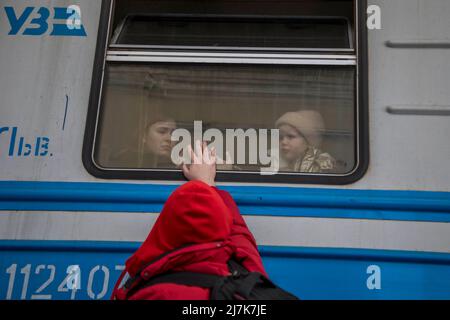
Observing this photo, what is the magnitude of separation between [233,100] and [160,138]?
372 millimetres

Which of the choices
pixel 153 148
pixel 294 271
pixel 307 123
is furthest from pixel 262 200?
pixel 153 148

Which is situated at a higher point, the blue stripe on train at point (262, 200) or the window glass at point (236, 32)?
the window glass at point (236, 32)

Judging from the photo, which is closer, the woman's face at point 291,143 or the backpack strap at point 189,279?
the backpack strap at point 189,279

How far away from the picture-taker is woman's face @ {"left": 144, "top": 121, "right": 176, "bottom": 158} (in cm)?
242

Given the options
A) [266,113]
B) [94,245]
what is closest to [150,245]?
[94,245]

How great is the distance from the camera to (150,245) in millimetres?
1575

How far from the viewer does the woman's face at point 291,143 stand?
7.82 ft

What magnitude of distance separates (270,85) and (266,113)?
0.43 feet

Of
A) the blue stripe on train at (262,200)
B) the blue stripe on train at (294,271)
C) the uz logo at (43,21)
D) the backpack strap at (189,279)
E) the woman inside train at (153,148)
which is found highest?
the uz logo at (43,21)

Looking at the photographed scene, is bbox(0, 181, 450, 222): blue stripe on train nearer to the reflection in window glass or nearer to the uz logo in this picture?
the reflection in window glass

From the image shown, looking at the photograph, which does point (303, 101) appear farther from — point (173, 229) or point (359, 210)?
point (173, 229)

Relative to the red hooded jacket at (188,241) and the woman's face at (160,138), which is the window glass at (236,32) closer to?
the woman's face at (160,138)

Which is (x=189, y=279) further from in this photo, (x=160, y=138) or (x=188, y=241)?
(x=160, y=138)

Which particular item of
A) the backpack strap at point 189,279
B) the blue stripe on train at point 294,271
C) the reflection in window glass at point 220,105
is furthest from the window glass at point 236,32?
the backpack strap at point 189,279
